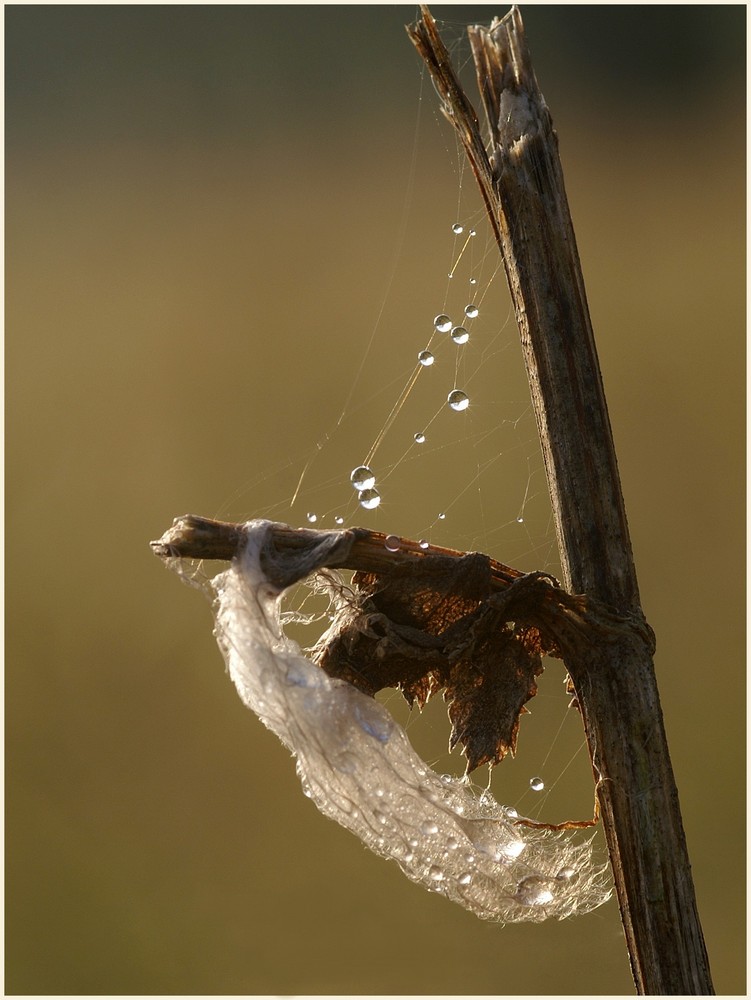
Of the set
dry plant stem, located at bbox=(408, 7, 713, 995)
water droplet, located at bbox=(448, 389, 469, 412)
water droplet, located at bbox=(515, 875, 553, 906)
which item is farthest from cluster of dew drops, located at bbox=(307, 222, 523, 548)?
water droplet, located at bbox=(515, 875, 553, 906)

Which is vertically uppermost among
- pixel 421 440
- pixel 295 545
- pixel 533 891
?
pixel 421 440

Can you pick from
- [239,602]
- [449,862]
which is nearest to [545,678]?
[449,862]

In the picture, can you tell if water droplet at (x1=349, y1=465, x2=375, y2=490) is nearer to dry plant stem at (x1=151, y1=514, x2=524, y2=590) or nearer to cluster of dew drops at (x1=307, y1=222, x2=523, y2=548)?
cluster of dew drops at (x1=307, y1=222, x2=523, y2=548)

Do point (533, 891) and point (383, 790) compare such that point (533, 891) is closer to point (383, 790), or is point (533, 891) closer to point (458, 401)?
point (383, 790)

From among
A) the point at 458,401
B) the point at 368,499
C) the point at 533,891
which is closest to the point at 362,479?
the point at 368,499

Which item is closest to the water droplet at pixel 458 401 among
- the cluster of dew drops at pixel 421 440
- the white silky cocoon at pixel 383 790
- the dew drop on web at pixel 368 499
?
the cluster of dew drops at pixel 421 440

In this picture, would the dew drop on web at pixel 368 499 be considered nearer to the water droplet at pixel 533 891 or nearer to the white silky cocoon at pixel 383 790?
the white silky cocoon at pixel 383 790

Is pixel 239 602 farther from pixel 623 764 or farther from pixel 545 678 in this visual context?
pixel 545 678

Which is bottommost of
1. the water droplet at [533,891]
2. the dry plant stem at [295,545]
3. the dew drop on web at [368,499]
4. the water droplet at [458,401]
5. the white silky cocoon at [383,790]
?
the water droplet at [533,891]
